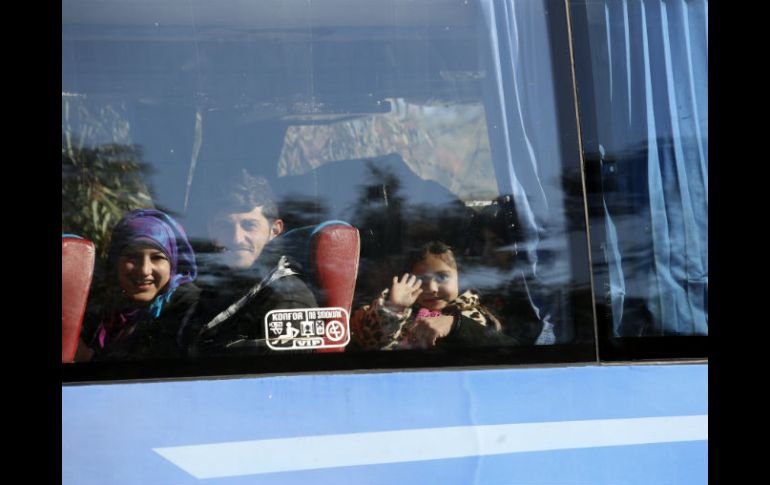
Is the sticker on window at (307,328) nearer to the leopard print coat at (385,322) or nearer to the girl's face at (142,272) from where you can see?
the leopard print coat at (385,322)

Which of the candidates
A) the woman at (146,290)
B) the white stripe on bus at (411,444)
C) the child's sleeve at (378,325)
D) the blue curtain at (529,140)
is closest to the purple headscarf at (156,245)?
the woman at (146,290)

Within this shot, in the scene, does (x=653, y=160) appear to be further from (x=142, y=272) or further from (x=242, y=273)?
(x=142, y=272)

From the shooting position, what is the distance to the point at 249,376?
253 cm

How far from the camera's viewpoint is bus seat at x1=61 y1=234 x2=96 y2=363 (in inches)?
96.8

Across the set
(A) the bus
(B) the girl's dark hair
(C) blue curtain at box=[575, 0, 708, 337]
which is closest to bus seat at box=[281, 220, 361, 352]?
(A) the bus

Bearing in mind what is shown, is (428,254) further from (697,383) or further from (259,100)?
(697,383)

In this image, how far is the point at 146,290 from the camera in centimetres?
250

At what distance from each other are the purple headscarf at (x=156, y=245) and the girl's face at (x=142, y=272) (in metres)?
0.02

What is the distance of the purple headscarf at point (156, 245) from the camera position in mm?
2498

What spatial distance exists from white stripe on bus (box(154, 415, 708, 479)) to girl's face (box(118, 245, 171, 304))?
1.72ft

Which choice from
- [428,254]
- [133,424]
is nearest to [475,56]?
[428,254]

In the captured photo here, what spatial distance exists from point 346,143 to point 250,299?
63 cm

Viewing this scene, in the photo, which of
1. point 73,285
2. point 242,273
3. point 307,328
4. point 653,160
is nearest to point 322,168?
point 242,273

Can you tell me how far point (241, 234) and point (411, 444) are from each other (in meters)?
0.92
